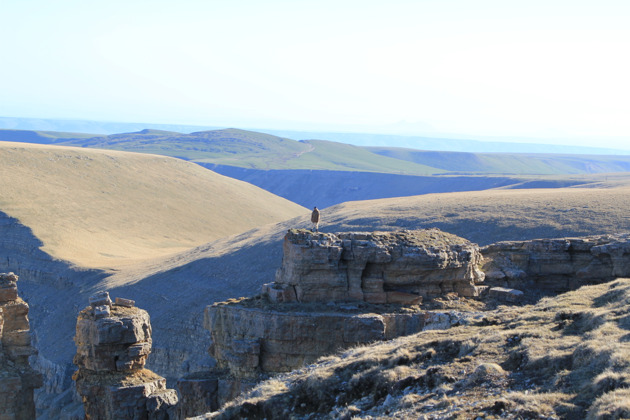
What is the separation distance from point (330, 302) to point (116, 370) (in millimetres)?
7158

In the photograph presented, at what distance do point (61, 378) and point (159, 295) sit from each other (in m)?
11.2

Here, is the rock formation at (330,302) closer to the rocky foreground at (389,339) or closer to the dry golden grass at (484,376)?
the rocky foreground at (389,339)

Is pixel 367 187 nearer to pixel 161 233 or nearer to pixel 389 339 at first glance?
pixel 161 233

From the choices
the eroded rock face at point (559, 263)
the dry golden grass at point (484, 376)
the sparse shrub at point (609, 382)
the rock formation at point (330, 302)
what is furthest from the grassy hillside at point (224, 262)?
the sparse shrub at point (609, 382)

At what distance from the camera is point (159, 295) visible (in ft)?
180

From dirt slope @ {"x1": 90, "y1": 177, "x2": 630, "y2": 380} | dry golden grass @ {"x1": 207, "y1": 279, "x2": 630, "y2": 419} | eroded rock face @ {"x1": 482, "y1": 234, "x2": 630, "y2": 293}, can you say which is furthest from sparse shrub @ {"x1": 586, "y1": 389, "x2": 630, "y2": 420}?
dirt slope @ {"x1": 90, "y1": 177, "x2": 630, "y2": 380}

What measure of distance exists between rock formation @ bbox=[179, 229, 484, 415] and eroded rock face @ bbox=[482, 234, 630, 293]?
2.67 metres

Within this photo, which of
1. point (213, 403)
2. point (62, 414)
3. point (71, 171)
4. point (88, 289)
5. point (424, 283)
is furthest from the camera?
point (71, 171)

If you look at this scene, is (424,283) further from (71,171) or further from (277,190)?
(277,190)

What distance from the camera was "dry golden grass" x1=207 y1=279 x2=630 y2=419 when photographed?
11.5 metres

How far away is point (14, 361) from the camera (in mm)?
24469

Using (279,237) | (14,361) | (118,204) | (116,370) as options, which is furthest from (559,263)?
(118,204)

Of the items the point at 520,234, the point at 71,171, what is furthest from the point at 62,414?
the point at 71,171

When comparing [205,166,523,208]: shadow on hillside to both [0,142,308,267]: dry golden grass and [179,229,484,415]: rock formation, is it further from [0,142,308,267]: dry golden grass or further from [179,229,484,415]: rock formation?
[179,229,484,415]: rock formation
